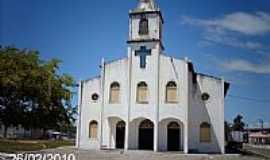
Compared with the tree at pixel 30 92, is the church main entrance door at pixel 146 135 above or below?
below

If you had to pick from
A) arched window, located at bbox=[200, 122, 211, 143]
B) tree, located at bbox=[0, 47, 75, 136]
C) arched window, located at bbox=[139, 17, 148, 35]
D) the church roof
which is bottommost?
arched window, located at bbox=[200, 122, 211, 143]

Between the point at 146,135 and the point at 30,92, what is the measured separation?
7368mm

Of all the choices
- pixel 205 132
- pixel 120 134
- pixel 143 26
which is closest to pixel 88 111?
pixel 120 134

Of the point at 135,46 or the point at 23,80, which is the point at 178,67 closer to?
the point at 135,46

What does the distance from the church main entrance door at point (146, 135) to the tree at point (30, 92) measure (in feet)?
15.3

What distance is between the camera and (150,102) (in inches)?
752

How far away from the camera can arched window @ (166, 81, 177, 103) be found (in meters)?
19.1

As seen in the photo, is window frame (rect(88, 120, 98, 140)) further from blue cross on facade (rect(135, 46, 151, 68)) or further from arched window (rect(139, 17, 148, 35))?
arched window (rect(139, 17, 148, 35))

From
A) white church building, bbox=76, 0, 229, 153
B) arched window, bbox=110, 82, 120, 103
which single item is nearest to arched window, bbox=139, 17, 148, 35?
white church building, bbox=76, 0, 229, 153

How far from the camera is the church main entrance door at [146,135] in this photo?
19641mm

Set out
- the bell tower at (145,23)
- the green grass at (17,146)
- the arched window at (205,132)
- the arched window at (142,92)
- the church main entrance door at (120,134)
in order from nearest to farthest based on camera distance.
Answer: the green grass at (17,146) → the arched window at (142,92) → the arched window at (205,132) → the church main entrance door at (120,134) → the bell tower at (145,23)

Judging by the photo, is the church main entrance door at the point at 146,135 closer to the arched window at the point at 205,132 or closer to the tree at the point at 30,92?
the arched window at the point at 205,132

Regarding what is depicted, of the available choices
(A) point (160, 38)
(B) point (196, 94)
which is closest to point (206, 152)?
(B) point (196, 94)

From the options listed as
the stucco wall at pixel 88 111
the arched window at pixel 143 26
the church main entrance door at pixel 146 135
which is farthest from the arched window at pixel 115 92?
the arched window at pixel 143 26
